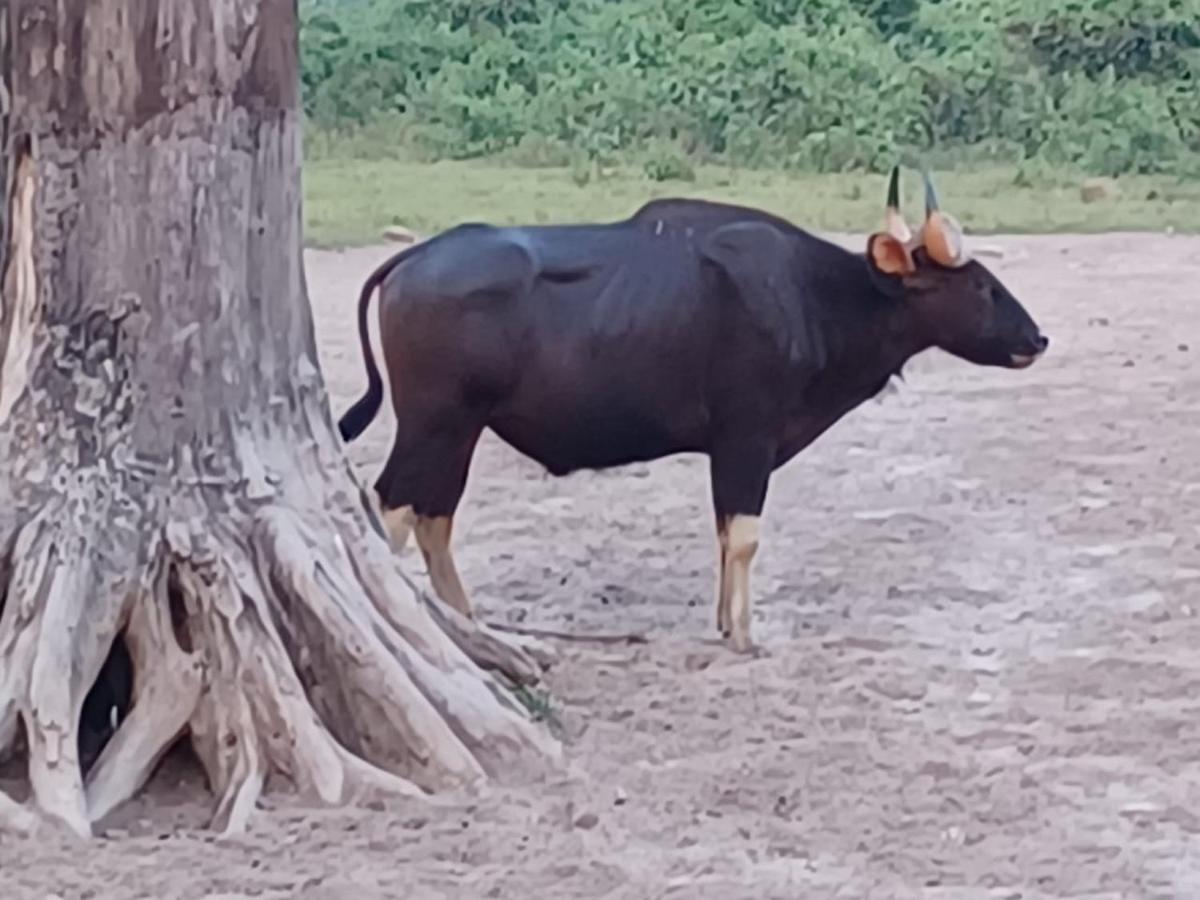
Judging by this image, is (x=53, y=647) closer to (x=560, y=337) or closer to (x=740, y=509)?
(x=560, y=337)

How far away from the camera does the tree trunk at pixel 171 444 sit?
4.83 meters

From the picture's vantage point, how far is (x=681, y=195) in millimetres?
16766

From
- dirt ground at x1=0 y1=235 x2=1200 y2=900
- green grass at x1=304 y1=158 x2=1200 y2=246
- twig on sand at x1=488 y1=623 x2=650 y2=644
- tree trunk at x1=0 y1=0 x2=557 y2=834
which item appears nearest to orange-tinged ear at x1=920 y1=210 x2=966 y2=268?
dirt ground at x1=0 y1=235 x2=1200 y2=900

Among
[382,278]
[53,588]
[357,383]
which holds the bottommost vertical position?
[357,383]

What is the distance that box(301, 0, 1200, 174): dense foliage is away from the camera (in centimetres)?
1902

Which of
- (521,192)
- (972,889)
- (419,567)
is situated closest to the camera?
(972,889)

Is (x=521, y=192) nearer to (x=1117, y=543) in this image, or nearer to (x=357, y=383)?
(x=357, y=383)

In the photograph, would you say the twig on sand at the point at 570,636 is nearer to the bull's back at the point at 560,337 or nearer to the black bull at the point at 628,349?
the black bull at the point at 628,349

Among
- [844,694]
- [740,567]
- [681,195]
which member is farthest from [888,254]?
[681,195]

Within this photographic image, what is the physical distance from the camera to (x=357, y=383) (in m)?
10.4

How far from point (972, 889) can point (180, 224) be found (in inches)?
79.2

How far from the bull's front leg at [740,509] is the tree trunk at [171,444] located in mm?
1337

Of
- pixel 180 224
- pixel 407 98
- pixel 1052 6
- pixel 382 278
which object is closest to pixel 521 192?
pixel 407 98

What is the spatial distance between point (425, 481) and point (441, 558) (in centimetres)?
29
